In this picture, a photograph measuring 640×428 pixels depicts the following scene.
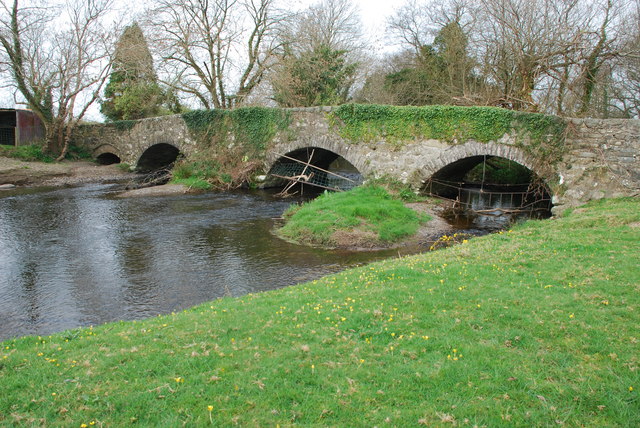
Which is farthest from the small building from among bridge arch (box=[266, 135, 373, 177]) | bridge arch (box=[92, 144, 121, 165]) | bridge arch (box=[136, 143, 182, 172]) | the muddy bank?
bridge arch (box=[266, 135, 373, 177])

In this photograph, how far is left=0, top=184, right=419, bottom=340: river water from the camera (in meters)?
8.18

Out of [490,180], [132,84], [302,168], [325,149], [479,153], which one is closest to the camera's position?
[479,153]

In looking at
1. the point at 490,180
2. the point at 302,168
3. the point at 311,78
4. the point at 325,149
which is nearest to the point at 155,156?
the point at 311,78

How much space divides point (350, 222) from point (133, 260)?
5756 mm

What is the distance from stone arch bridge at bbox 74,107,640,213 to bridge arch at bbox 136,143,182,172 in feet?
10.1

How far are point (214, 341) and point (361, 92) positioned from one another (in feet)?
99.2

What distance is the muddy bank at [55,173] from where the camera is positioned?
24422mm

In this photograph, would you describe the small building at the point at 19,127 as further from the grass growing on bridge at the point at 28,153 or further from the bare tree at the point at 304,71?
the bare tree at the point at 304,71

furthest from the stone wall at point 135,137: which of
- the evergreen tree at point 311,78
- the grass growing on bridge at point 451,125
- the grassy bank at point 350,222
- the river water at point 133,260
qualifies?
the grassy bank at point 350,222

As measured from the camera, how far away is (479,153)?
15648 millimetres

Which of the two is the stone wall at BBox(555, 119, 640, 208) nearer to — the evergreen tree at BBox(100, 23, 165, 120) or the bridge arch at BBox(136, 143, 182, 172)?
the bridge arch at BBox(136, 143, 182, 172)

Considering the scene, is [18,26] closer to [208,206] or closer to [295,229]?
[208,206]

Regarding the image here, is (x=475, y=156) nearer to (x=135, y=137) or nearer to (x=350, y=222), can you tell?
(x=350, y=222)

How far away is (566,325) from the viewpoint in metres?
5.01
